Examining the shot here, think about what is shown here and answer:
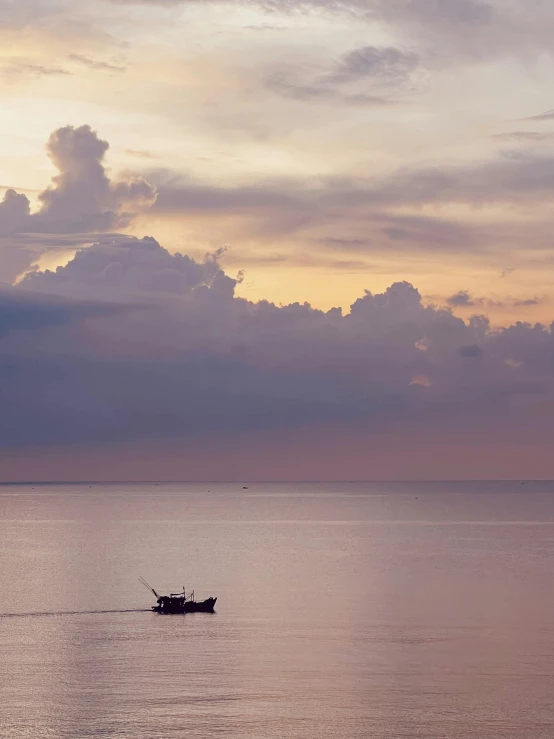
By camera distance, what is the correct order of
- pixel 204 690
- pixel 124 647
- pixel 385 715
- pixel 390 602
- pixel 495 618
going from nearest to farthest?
pixel 385 715 → pixel 204 690 → pixel 124 647 → pixel 495 618 → pixel 390 602

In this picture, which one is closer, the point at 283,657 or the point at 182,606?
the point at 283,657

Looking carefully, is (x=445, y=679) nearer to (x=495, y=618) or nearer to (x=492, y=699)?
(x=492, y=699)

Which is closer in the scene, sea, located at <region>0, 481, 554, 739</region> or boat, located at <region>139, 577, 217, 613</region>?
sea, located at <region>0, 481, 554, 739</region>

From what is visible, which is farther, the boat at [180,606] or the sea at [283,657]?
the boat at [180,606]

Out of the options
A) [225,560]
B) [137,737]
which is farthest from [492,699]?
[225,560]

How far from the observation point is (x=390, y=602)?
120 meters

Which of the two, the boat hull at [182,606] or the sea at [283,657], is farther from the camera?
the boat hull at [182,606]

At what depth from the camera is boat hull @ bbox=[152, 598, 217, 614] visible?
112 m

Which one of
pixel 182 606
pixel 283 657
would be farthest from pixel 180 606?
pixel 283 657

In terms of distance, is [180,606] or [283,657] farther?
[180,606]

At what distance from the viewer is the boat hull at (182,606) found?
112m

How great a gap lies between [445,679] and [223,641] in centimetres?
2320

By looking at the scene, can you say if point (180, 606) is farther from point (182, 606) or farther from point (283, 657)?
point (283, 657)

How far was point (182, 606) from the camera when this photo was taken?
112312 mm
